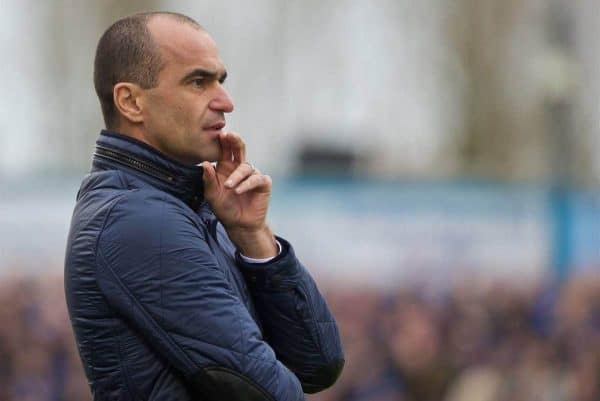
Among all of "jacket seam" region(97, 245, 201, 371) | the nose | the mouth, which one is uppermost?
the nose

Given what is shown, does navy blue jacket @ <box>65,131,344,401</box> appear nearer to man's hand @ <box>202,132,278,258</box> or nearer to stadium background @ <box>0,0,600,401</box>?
man's hand @ <box>202,132,278,258</box>

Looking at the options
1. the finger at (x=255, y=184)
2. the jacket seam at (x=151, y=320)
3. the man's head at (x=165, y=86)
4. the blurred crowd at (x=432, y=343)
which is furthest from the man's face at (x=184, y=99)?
the blurred crowd at (x=432, y=343)

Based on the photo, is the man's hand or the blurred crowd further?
the blurred crowd

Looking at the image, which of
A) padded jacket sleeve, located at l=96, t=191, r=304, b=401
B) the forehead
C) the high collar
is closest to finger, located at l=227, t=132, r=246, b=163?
the high collar

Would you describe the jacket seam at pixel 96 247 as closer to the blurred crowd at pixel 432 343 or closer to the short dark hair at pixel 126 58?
the short dark hair at pixel 126 58

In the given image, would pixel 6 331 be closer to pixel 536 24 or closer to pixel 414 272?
pixel 414 272

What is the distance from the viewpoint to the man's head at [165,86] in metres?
4.15

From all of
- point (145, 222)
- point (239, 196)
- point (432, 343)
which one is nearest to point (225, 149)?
point (239, 196)

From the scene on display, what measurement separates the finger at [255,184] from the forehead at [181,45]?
1.02 feet

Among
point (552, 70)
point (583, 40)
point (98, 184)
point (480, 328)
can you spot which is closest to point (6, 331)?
point (480, 328)

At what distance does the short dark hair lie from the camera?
4145mm

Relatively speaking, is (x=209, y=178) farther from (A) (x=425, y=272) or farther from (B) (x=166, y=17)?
(A) (x=425, y=272)

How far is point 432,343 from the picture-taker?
13.3 m

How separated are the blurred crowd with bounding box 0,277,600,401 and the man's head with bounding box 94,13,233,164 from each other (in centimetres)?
756
